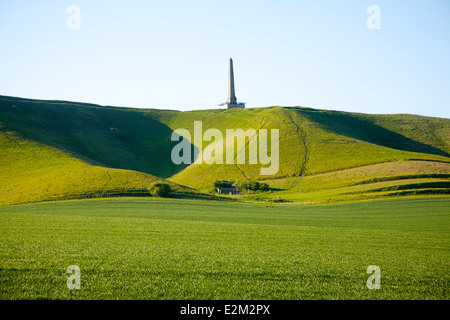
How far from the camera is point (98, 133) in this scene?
162 meters

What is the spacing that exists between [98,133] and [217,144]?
5940 cm

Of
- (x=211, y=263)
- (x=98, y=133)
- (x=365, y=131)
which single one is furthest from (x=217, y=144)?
(x=211, y=263)

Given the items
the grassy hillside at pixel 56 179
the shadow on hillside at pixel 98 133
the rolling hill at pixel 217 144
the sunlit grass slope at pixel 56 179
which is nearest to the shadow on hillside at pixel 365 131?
the rolling hill at pixel 217 144

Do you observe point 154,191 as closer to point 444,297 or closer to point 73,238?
point 73,238

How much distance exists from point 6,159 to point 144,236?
303ft

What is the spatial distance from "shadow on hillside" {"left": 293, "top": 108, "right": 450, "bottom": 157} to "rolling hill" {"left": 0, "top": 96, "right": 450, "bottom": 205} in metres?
0.55

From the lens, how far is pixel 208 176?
11794cm

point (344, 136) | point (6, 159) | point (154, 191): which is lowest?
point (154, 191)

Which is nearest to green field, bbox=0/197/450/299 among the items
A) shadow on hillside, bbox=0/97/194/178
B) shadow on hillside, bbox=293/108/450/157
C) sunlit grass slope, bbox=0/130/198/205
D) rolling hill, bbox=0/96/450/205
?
sunlit grass slope, bbox=0/130/198/205

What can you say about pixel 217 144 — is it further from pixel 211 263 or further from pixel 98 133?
pixel 211 263

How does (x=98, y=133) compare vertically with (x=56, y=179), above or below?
above

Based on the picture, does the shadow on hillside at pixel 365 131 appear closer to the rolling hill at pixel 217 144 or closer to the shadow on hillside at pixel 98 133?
the rolling hill at pixel 217 144

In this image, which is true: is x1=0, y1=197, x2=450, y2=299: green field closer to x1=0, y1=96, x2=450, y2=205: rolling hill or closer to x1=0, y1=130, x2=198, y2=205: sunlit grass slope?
x1=0, y1=130, x2=198, y2=205: sunlit grass slope
